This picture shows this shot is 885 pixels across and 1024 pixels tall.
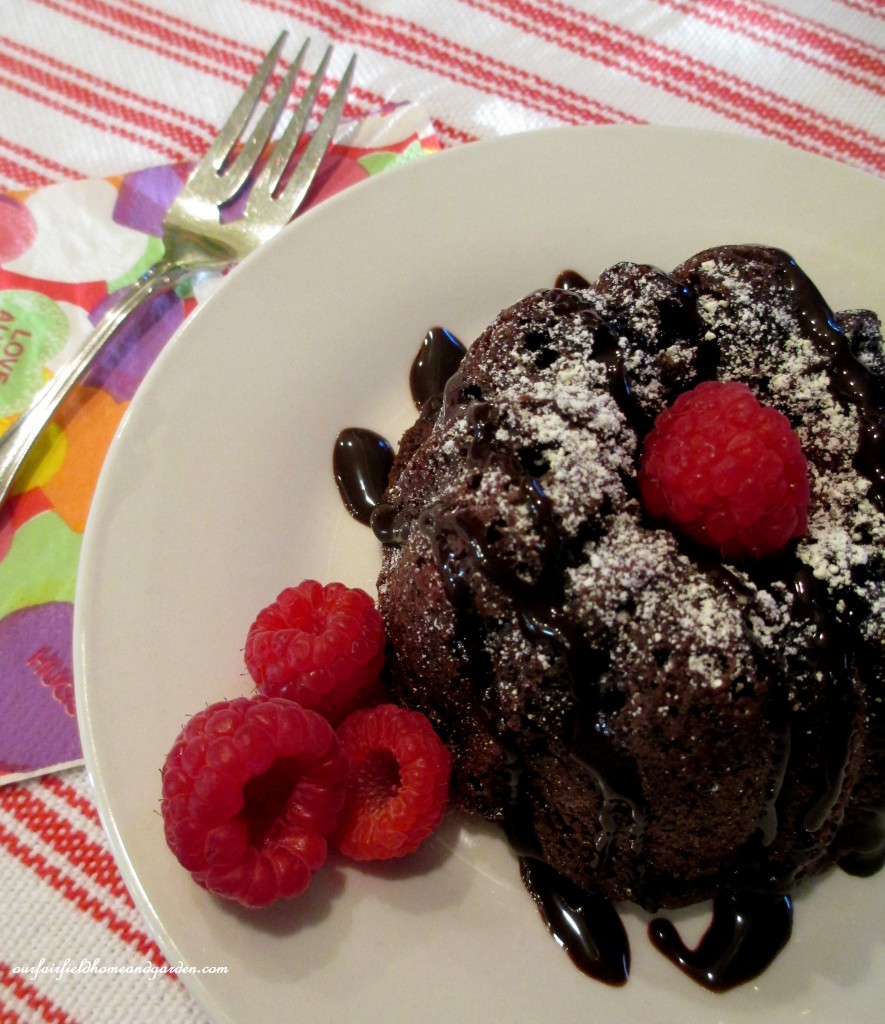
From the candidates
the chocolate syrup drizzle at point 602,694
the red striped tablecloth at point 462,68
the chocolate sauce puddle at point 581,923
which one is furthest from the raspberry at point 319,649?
the red striped tablecloth at point 462,68

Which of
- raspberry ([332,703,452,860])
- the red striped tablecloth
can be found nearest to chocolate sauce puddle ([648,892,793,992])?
raspberry ([332,703,452,860])

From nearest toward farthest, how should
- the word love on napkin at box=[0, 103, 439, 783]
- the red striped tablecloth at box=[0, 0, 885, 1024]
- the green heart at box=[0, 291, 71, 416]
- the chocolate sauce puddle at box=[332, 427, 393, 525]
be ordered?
the word love on napkin at box=[0, 103, 439, 783]
the chocolate sauce puddle at box=[332, 427, 393, 525]
the green heart at box=[0, 291, 71, 416]
the red striped tablecloth at box=[0, 0, 885, 1024]

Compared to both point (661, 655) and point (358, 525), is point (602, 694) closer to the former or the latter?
point (661, 655)

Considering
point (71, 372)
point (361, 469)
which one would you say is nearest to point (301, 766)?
point (361, 469)

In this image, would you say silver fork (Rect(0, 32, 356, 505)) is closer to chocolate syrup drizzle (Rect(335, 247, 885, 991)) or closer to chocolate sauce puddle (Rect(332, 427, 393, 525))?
chocolate sauce puddle (Rect(332, 427, 393, 525))

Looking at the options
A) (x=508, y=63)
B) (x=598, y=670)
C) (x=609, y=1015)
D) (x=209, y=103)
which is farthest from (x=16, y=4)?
(x=609, y=1015)
